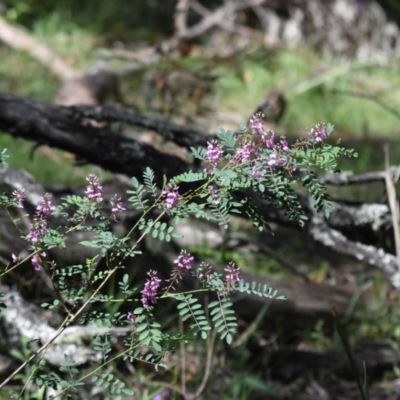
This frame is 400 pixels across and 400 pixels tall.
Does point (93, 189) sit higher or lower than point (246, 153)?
lower

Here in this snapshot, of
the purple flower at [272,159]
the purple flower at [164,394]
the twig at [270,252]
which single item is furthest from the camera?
the twig at [270,252]

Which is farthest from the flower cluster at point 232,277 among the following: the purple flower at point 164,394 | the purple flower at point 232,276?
the purple flower at point 164,394

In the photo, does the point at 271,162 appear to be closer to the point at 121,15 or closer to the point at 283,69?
the point at 283,69

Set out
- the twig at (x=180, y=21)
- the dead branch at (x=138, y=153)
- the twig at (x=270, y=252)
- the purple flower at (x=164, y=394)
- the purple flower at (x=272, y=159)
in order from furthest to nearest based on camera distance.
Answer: the twig at (x=180, y=21) < the twig at (x=270, y=252) < the dead branch at (x=138, y=153) < the purple flower at (x=164, y=394) < the purple flower at (x=272, y=159)

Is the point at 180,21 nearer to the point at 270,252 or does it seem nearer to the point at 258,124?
the point at 270,252

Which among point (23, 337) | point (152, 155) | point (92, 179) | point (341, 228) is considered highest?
point (92, 179)

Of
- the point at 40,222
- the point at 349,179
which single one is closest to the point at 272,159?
the point at 40,222

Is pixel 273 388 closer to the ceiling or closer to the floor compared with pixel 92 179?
closer to the floor

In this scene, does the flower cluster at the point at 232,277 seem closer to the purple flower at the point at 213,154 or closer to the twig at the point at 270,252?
the purple flower at the point at 213,154

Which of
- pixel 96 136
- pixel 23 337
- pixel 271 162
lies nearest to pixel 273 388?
pixel 23 337

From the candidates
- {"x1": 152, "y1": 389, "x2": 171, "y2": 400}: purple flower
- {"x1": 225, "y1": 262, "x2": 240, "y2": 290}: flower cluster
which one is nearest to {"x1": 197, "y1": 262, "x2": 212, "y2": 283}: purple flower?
{"x1": 225, "y1": 262, "x2": 240, "y2": 290}: flower cluster

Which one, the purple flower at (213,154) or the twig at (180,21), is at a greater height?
the purple flower at (213,154)
